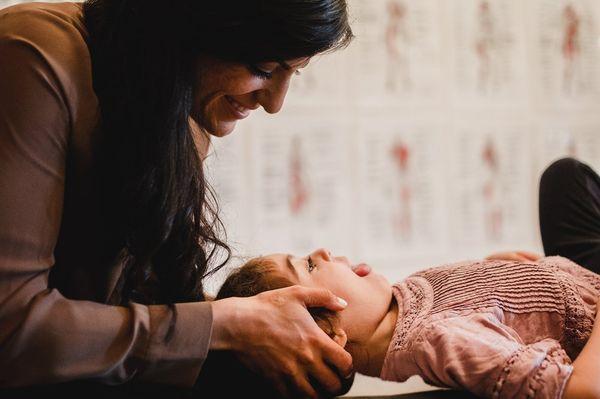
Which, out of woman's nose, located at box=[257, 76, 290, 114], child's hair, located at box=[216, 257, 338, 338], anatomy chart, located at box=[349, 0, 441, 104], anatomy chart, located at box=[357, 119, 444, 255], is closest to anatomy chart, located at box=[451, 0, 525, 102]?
anatomy chart, located at box=[349, 0, 441, 104]

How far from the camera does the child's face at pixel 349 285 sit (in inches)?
58.3

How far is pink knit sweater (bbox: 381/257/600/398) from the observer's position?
47.2 inches

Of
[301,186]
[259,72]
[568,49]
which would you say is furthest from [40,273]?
[568,49]

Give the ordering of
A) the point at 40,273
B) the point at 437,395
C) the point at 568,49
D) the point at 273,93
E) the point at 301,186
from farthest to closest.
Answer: the point at 568,49 → the point at 301,186 → the point at 437,395 → the point at 273,93 → the point at 40,273

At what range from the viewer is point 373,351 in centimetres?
147

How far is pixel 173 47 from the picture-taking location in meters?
1.16

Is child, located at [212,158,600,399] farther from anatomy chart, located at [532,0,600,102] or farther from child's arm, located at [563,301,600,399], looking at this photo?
anatomy chart, located at [532,0,600,102]

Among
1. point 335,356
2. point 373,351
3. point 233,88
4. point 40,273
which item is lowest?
point 373,351

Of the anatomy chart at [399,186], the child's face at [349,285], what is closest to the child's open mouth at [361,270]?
the child's face at [349,285]

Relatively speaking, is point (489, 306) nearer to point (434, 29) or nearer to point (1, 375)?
point (1, 375)

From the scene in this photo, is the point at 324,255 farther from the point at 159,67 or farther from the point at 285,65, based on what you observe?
the point at 159,67

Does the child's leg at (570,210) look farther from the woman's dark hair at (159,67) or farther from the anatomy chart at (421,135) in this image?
the woman's dark hair at (159,67)

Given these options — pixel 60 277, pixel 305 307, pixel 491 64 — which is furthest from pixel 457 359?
pixel 491 64

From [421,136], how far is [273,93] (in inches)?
68.8
